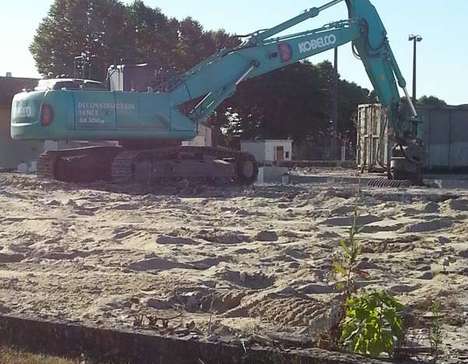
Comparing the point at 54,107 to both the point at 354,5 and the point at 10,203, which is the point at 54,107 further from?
the point at 354,5

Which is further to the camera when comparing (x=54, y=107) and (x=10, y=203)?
(x=54, y=107)

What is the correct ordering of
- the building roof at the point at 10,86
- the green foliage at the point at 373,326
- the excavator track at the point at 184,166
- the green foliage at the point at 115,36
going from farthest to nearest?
1. the green foliage at the point at 115,36
2. the building roof at the point at 10,86
3. the excavator track at the point at 184,166
4. the green foliage at the point at 373,326

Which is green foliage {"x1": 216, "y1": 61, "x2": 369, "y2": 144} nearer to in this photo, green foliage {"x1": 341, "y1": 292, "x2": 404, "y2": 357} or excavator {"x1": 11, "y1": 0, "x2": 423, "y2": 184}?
excavator {"x1": 11, "y1": 0, "x2": 423, "y2": 184}

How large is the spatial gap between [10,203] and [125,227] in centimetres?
538

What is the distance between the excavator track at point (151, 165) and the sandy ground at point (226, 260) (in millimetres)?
4103

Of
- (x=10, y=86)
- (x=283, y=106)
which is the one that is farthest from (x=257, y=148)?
(x=283, y=106)

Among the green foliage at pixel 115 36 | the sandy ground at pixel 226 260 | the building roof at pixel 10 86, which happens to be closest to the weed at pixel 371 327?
the sandy ground at pixel 226 260

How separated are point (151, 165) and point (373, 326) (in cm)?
1839

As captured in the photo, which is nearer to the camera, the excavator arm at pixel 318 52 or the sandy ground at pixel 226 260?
the sandy ground at pixel 226 260

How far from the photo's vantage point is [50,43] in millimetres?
59531

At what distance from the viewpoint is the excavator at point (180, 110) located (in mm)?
22297

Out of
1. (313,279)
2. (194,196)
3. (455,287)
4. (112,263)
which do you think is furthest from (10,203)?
(455,287)

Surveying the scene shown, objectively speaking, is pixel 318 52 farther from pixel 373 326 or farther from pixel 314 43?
pixel 373 326

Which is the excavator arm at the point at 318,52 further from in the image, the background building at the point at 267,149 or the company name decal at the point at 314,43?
the background building at the point at 267,149
